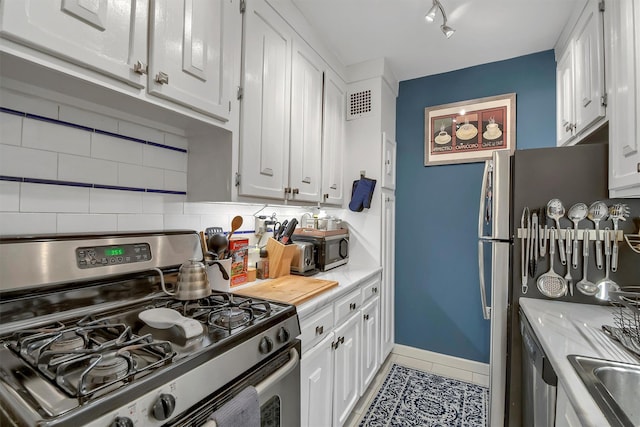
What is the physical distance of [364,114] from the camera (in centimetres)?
245

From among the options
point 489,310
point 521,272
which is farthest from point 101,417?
point 489,310

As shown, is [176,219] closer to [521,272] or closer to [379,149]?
[379,149]

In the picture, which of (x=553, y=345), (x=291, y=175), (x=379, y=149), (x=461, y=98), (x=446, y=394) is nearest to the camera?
(x=553, y=345)

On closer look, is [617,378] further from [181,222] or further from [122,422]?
[181,222]

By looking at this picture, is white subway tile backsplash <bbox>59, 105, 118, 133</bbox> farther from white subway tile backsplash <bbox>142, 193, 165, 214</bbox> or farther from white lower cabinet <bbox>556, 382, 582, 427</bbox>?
white lower cabinet <bbox>556, 382, 582, 427</bbox>

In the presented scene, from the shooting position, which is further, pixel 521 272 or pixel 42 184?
pixel 521 272

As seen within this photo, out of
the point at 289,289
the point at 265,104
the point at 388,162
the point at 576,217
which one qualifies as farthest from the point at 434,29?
the point at 289,289

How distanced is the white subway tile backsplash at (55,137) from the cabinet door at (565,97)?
254 cm

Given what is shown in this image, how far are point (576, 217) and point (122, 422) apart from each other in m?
1.89

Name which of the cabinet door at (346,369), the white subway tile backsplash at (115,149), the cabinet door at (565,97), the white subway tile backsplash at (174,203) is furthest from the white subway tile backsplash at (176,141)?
the cabinet door at (565,97)

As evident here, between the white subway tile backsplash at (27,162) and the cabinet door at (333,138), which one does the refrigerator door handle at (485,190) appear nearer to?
the cabinet door at (333,138)

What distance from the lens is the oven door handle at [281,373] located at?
923 mm

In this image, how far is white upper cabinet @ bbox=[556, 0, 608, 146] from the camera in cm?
142

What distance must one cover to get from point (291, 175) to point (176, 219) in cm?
69
